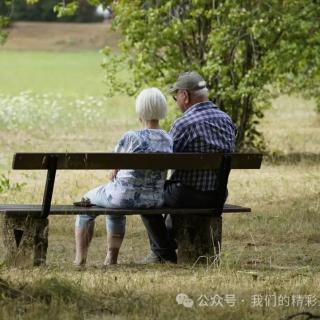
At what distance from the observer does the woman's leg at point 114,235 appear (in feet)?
31.2

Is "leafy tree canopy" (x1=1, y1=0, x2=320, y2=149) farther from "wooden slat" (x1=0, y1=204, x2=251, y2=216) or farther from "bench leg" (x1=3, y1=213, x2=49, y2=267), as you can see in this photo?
"bench leg" (x1=3, y1=213, x2=49, y2=267)

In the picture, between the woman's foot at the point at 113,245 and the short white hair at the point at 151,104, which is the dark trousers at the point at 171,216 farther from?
the short white hair at the point at 151,104

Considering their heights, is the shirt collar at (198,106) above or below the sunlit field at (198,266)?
above

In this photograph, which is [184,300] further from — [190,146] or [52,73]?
[52,73]

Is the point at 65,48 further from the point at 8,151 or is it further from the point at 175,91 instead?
the point at 175,91

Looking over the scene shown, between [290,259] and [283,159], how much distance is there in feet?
31.7

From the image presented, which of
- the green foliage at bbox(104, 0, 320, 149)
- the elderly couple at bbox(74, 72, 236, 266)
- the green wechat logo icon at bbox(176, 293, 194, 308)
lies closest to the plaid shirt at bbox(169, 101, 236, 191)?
the elderly couple at bbox(74, 72, 236, 266)

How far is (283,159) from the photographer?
777 inches

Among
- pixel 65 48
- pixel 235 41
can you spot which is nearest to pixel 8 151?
pixel 235 41

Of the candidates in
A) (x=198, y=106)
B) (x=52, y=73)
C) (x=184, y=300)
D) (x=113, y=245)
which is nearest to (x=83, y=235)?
(x=113, y=245)

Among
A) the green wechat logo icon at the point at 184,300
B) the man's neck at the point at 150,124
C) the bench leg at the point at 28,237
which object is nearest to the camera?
the green wechat logo icon at the point at 184,300

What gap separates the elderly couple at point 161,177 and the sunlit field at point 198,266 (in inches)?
10.7

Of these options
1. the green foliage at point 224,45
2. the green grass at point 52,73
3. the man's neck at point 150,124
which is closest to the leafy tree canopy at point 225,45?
the green foliage at point 224,45

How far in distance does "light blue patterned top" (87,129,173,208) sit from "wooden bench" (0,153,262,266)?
0.12 meters
